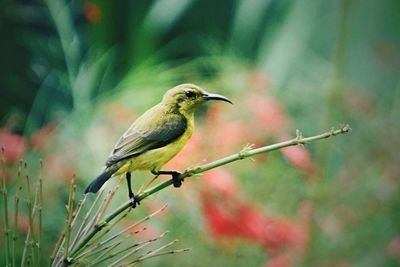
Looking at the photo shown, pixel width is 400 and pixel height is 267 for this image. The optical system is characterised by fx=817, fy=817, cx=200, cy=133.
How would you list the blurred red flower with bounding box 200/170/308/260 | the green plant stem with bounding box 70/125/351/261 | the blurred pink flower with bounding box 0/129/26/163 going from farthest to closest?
the blurred red flower with bounding box 200/170/308/260
the blurred pink flower with bounding box 0/129/26/163
the green plant stem with bounding box 70/125/351/261

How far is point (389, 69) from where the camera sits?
242 centimetres

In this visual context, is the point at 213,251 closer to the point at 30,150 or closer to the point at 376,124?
the point at 30,150

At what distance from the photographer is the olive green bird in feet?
1.42

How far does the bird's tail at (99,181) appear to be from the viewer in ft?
1.32

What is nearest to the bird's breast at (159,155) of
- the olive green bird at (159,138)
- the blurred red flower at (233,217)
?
the olive green bird at (159,138)

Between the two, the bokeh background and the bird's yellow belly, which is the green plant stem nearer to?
the bird's yellow belly

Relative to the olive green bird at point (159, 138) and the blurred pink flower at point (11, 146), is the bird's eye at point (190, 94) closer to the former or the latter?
the olive green bird at point (159, 138)

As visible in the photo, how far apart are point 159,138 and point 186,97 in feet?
0.09

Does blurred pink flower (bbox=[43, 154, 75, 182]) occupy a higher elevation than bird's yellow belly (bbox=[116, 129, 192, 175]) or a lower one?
higher

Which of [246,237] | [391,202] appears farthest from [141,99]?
[391,202]

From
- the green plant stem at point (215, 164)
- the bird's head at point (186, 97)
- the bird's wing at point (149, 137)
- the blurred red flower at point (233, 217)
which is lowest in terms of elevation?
the green plant stem at point (215, 164)

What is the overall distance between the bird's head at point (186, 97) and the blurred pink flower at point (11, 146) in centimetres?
87

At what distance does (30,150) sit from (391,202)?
2.79ft

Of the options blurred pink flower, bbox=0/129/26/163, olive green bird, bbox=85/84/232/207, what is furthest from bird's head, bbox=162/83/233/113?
blurred pink flower, bbox=0/129/26/163
